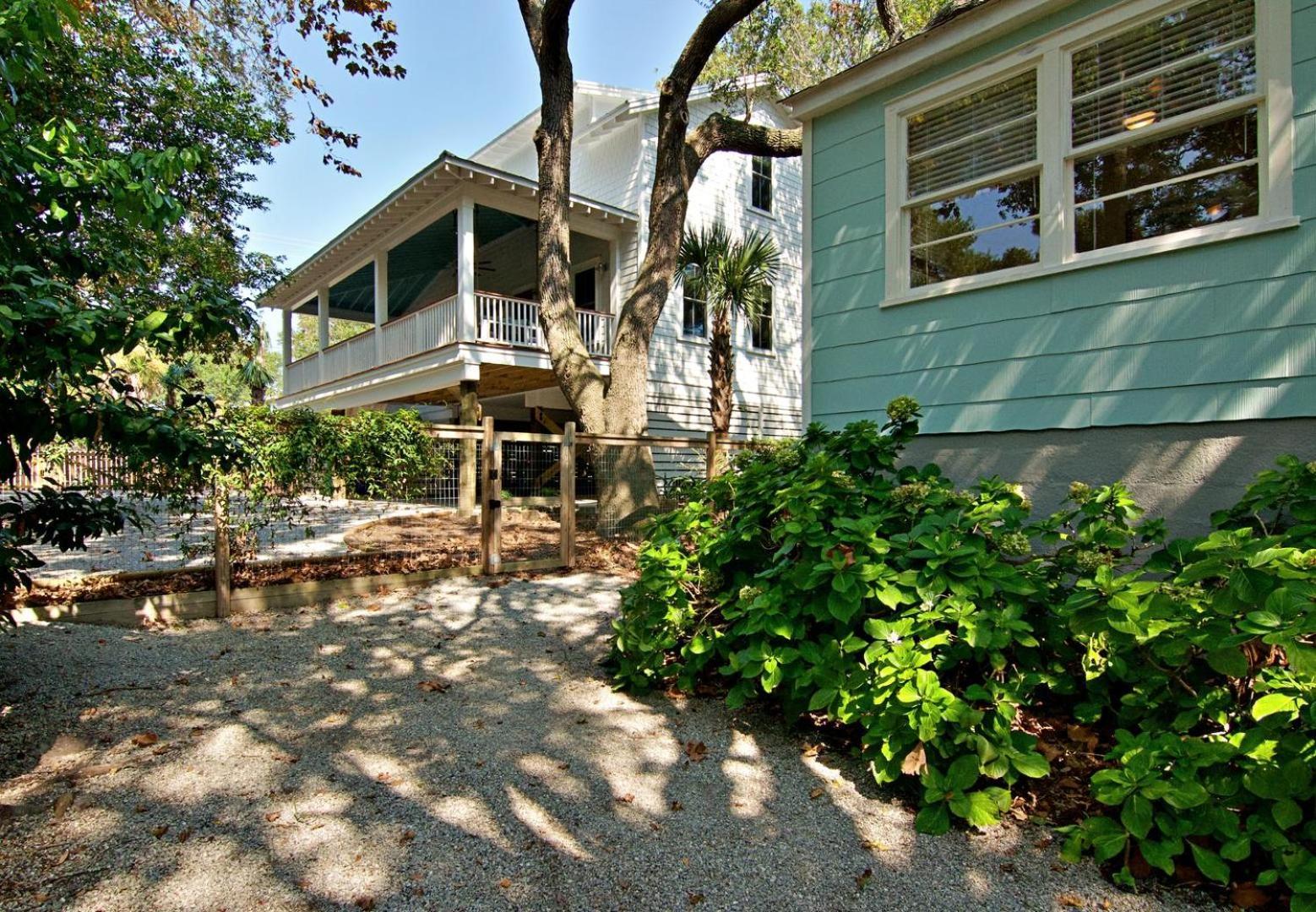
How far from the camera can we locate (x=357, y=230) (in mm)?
12945

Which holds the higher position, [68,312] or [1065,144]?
[1065,144]

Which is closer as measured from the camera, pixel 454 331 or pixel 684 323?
pixel 454 331

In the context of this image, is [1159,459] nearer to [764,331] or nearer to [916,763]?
[916,763]

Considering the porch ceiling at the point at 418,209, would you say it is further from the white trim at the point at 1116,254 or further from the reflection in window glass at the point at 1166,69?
the reflection in window glass at the point at 1166,69

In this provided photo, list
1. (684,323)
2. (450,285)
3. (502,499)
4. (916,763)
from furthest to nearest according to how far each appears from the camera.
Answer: (450,285) < (684,323) < (502,499) < (916,763)

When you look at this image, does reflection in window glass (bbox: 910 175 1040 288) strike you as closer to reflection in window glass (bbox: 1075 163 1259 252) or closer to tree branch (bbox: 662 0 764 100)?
reflection in window glass (bbox: 1075 163 1259 252)

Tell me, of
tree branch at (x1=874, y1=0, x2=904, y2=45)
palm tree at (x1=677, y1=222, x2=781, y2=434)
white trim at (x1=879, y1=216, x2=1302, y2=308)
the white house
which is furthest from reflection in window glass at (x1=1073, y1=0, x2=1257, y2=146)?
the white house

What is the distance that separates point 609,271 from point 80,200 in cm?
1107

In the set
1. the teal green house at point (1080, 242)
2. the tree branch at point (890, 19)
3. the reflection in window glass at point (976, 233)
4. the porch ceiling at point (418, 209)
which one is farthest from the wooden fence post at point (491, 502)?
the tree branch at point (890, 19)

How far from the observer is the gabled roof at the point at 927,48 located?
15.2ft

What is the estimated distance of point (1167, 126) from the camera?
4164 millimetres

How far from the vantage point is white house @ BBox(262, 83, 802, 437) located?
11.3 meters

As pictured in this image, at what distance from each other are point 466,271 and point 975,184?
8.10 metres

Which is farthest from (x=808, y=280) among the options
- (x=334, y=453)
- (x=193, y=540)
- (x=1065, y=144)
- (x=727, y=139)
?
(x=193, y=540)
